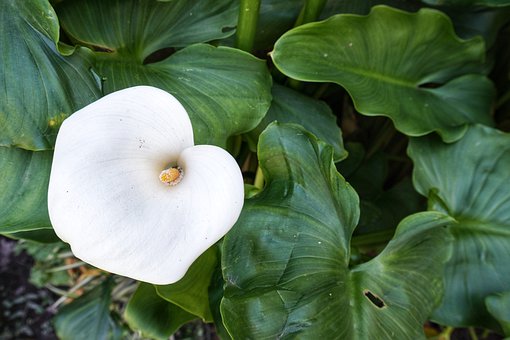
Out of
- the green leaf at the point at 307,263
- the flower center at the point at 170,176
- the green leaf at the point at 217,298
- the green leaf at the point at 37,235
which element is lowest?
the green leaf at the point at 37,235

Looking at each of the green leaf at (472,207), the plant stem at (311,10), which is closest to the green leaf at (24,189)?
the plant stem at (311,10)

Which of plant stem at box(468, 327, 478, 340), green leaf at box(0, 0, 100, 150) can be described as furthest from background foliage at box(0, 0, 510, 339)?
plant stem at box(468, 327, 478, 340)

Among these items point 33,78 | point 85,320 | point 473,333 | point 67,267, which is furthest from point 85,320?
point 473,333

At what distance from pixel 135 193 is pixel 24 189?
0.20 metres

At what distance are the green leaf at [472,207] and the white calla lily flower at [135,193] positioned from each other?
1.42ft

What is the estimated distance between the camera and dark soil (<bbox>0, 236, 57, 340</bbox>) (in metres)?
1.21

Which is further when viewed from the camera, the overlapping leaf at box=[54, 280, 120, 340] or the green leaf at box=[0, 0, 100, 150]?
the overlapping leaf at box=[54, 280, 120, 340]

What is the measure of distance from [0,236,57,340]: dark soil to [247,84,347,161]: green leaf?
797 millimetres

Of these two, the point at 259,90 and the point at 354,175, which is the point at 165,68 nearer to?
the point at 259,90

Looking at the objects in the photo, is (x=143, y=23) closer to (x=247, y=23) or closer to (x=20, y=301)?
(x=247, y=23)

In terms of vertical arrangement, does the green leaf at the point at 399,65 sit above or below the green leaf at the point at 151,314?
above

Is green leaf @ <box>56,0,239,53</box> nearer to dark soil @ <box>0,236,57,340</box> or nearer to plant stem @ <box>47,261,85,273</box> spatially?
plant stem @ <box>47,261,85,273</box>

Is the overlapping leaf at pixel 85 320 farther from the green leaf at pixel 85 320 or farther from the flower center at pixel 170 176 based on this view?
the flower center at pixel 170 176

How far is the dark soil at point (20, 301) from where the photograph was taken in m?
1.21
